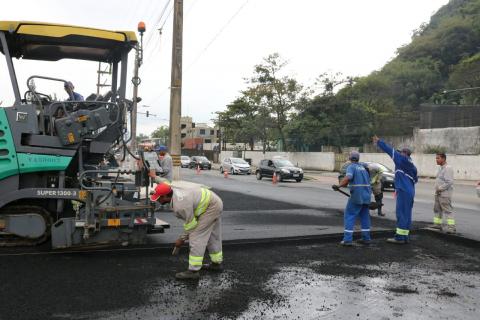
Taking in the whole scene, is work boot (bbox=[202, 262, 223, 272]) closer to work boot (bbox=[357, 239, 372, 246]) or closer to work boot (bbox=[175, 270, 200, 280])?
work boot (bbox=[175, 270, 200, 280])

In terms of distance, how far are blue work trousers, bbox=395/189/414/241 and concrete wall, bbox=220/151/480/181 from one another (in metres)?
23.5

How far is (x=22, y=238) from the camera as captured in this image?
6.72 metres

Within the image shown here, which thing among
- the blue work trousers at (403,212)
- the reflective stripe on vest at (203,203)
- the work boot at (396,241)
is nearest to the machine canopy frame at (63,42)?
the reflective stripe on vest at (203,203)

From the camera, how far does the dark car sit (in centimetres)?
2648

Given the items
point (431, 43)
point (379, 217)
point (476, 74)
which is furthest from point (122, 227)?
point (431, 43)

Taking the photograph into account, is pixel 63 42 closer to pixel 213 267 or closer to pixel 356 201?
pixel 213 267

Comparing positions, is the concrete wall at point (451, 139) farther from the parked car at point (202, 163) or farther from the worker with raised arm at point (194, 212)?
the worker with raised arm at point (194, 212)

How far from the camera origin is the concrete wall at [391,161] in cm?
2900

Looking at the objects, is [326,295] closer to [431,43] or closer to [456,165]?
[456,165]

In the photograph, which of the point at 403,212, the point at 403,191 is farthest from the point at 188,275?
the point at 403,191

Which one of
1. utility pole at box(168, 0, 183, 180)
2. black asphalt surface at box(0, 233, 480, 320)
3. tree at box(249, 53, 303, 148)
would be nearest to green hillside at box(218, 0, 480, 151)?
tree at box(249, 53, 303, 148)

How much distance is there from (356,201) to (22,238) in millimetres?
5147

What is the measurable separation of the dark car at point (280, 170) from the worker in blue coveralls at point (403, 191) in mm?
18341

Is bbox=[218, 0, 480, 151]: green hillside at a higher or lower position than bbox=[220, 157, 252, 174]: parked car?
higher
